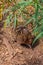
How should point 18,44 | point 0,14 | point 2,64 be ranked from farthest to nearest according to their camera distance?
point 0,14 → point 18,44 → point 2,64

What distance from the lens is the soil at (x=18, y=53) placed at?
8.34 ft

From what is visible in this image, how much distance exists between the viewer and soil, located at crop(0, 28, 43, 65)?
254 centimetres

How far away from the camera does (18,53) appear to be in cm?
263

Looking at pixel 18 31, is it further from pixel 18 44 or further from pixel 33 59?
pixel 33 59

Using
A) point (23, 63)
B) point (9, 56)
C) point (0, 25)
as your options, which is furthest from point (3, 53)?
point (0, 25)

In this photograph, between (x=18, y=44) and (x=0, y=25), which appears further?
(x=0, y=25)

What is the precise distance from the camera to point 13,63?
253 cm

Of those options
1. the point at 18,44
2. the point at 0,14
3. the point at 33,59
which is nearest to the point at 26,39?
the point at 18,44

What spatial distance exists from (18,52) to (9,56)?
0.12 meters

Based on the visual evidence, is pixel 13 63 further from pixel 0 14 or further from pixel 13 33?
pixel 0 14

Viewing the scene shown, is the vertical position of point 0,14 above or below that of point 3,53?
above

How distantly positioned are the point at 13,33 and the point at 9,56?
1.13ft

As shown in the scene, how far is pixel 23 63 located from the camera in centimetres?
253

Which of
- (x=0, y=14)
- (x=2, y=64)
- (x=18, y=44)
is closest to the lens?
(x=2, y=64)
